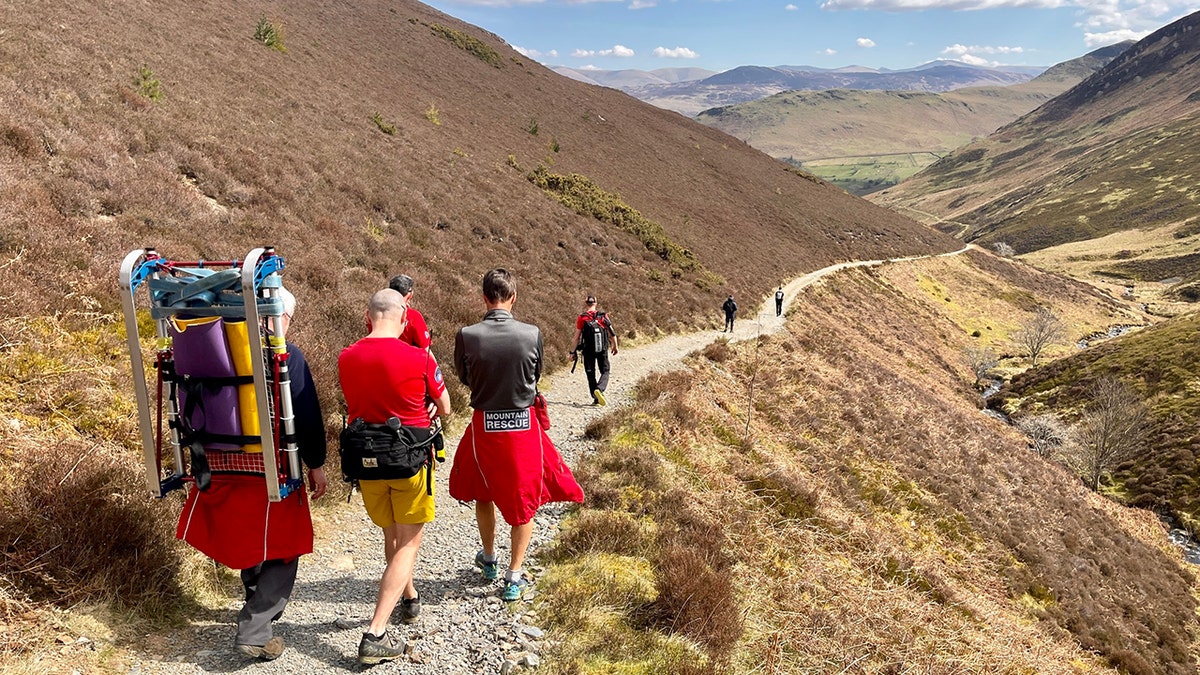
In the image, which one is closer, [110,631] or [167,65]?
[110,631]

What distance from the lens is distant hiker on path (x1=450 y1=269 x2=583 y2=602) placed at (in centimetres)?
473

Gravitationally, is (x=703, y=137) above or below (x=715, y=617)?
above

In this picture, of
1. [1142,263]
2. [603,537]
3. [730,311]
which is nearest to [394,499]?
[603,537]

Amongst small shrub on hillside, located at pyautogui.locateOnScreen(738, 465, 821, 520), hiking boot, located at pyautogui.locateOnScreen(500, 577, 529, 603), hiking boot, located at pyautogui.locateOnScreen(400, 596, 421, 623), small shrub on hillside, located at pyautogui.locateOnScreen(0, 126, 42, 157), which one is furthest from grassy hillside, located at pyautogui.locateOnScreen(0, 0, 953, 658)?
small shrub on hillside, located at pyautogui.locateOnScreen(738, 465, 821, 520)

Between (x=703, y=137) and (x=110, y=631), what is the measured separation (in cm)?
7637

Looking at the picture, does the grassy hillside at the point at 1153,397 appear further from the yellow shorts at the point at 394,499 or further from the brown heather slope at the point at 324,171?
the yellow shorts at the point at 394,499

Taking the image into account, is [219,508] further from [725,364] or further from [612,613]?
[725,364]

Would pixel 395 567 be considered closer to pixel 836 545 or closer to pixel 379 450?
pixel 379 450

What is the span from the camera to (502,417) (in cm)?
482

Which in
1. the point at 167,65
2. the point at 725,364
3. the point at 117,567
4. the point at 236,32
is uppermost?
the point at 236,32

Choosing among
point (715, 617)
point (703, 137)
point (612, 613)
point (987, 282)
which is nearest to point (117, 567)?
point (612, 613)

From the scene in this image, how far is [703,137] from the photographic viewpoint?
7344cm

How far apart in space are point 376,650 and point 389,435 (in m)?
1.53

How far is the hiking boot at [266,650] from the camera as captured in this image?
394 centimetres
